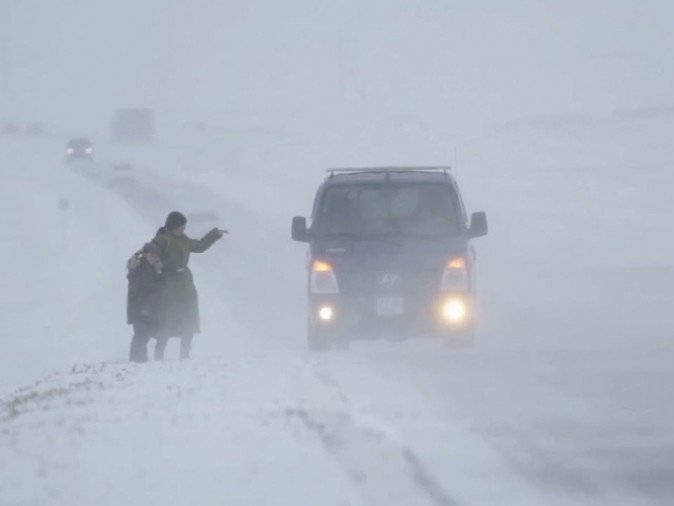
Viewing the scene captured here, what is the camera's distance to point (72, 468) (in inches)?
347

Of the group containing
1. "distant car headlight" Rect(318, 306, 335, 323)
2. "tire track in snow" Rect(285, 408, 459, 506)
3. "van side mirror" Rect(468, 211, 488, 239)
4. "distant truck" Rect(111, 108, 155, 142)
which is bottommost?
"tire track in snow" Rect(285, 408, 459, 506)

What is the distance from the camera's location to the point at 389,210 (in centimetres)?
1658

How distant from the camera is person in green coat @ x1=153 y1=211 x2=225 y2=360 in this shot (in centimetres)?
1520

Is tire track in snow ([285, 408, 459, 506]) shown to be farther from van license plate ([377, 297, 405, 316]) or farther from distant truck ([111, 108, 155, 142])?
distant truck ([111, 108, 155, 142])

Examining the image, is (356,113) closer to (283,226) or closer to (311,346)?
(283,226)

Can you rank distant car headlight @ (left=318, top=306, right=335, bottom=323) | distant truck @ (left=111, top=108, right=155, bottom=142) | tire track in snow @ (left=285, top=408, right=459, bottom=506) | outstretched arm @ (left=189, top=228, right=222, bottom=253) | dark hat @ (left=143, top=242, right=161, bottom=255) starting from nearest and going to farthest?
tire track in snow @ (left=285, top=408, right=459, bottom=506)
dark hat @ (left=143, top=242, right=161, bottom=255)
outstretched arm @ (left=189, top=228, right=222, bottom=253)
distant car headlight @ (left=318, top=306, right=335, bottom=323)
distant truck @ (left=111, top=108, right=155, bottom=142)

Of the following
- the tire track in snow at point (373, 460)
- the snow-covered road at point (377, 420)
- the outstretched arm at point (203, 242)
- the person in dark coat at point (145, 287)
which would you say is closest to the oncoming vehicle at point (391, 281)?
the snow-covered road at point (377, 420)

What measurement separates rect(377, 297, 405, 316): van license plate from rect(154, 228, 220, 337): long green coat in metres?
1.79

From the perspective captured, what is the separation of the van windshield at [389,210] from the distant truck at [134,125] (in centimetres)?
9420

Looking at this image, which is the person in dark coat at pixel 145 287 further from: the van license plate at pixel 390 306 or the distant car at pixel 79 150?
the distant car at pixel 79 150

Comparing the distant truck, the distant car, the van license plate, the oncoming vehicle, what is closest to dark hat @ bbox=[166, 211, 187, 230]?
the oncoming vehicle

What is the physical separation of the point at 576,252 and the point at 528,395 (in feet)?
72.8

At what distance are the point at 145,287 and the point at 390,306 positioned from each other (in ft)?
8.12

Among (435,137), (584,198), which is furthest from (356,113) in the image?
(584,198)
